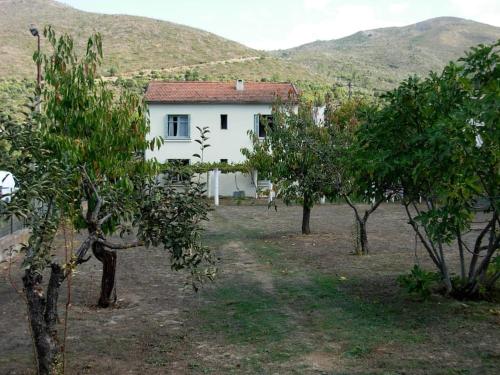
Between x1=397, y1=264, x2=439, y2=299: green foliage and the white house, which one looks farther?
the white house

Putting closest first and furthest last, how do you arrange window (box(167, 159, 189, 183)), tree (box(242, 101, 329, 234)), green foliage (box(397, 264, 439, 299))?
window (box(167, 159, 189, 183)) < green foliage (box(397, 264, 439, 299)) < tree (box(242, 101, 329, 234))

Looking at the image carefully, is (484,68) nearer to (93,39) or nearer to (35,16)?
(93,39)

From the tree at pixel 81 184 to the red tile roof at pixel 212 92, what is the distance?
28.2 meters

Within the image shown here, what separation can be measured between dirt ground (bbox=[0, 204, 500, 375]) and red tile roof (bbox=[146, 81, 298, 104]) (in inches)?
902

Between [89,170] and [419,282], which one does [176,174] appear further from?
[419,282]

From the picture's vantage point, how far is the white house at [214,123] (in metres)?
38.7

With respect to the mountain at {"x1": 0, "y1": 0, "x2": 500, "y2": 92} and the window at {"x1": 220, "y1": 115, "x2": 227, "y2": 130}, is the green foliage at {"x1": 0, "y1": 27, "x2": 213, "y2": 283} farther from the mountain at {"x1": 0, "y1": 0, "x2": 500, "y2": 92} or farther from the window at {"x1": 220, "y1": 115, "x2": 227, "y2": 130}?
the mountain at {"x1": 0, "y1": 0, "x2": 500, "y2": 92}

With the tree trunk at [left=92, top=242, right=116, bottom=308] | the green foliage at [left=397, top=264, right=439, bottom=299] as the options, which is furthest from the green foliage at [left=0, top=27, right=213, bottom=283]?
the green foliage at [left=397, top=264, right=439, bottom=299]

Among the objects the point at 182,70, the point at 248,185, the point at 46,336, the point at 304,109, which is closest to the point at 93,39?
the point at 46,336

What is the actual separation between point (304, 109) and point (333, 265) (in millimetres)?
6655

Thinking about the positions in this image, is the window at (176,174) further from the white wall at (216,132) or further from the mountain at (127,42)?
the mountain at (127,42)

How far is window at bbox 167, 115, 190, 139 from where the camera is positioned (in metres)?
39.2

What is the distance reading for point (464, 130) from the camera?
9266mm

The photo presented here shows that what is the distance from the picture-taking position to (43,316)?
25.6 ft
